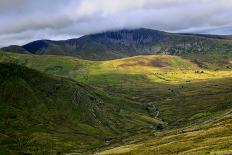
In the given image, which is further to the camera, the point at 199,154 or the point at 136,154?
the point at 136,154

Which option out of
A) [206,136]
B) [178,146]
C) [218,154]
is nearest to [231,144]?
[218,154]

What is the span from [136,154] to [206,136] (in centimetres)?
2915

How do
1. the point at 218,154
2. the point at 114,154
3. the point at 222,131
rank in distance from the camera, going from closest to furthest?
the point at 218,154 < the point at 222,131 < the point at 114,154

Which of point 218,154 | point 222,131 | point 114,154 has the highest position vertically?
point 218,154

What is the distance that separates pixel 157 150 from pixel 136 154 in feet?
28.9

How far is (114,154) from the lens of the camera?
180 meters

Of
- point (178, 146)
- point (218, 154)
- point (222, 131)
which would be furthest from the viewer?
point (222, 131)

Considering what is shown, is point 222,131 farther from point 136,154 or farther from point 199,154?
point 199,154

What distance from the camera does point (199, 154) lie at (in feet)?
348

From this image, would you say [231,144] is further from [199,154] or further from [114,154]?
[114,154]

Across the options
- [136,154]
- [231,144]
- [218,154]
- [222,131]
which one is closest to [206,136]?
[222,131]

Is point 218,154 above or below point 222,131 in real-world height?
above

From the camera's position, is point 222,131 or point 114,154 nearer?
point 222,131

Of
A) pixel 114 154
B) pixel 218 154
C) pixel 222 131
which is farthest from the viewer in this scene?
pixel 114 154
